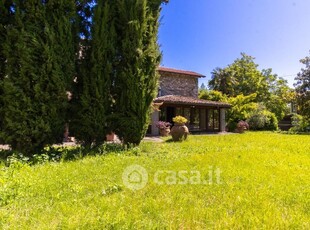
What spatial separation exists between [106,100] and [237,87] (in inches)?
1257

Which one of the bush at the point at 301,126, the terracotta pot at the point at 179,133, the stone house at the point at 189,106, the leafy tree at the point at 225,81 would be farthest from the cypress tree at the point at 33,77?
the leafy tree at the point at 225,81

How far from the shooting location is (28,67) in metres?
6.91

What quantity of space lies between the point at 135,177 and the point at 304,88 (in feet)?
87.3

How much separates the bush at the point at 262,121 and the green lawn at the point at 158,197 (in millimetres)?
20998

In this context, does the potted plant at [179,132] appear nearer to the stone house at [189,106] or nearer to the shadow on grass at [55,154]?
the shadow on grass at [55,154]

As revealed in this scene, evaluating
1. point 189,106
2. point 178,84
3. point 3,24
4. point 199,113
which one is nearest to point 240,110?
point 199,113

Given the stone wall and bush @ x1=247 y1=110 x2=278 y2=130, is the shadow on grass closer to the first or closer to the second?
the stone wall

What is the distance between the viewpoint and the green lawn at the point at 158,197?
3.11 meters

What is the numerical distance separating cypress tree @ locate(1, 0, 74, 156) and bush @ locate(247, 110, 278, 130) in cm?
2335

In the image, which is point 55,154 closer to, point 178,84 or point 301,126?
point 178,84

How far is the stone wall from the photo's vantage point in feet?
78.8

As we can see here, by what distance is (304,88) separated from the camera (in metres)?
25.6

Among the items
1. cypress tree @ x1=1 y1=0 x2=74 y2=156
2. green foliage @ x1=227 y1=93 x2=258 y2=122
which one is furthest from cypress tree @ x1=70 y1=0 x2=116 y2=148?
green foliage @ x1=227 y1=93 x2=258 y2=122

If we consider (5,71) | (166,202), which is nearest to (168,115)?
(5,71)
